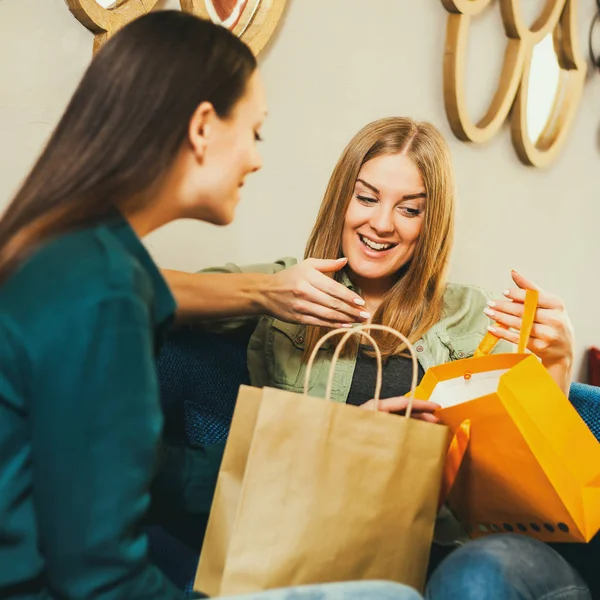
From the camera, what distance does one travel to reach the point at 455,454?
1.11 m

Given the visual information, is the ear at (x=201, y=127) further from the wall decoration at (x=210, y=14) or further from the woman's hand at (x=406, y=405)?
the wall decoration at (x=210, y=14)

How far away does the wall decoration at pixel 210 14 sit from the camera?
4.62 feet

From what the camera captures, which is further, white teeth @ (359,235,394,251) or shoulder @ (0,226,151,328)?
white teeth @ (359,235,394,251)

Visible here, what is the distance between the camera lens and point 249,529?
2.95 ft

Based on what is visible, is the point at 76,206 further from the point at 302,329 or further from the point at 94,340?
the point at 302,329

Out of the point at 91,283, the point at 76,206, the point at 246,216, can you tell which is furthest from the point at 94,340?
the point at 246,216

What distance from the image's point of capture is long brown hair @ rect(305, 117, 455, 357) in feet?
4.88

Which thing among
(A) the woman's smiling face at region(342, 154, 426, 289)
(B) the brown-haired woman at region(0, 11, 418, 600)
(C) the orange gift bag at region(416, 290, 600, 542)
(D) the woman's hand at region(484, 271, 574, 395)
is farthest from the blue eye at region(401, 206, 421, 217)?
(B) the brown-haired woman at region(0, 11, 418, 600)

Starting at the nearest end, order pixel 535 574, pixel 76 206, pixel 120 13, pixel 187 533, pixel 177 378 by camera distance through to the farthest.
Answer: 1. pixel 76 206
2. pixel 535 574
3. pixel 187 533
4. pixel 177 378
5. pixel 120 13

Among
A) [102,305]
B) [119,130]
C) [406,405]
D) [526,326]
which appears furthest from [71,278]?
[526,326]

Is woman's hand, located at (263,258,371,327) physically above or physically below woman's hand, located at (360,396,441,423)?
above

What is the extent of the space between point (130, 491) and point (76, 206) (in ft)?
1.01

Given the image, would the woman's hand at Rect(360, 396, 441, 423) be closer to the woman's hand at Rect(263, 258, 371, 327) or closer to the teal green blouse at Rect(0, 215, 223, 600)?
the woman's hand at Rect(263, 258, 371, 327)

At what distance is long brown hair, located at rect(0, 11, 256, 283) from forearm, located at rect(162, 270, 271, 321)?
1.33 ft
